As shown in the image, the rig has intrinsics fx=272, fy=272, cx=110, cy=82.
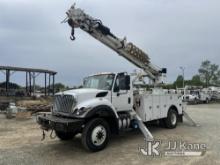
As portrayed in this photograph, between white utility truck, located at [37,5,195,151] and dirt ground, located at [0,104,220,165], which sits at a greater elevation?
white utility truck, located at [37,5,195,151]

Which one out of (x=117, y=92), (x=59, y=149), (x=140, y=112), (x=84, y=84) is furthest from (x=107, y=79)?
(x=59, y=149)

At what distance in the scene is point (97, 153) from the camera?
7672 millimetres

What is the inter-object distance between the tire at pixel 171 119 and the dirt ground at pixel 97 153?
1.39 ft

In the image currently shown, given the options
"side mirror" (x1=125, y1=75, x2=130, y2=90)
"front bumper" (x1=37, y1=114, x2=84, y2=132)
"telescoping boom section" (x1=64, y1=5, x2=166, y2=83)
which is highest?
"telescoping boom section" (x1=64, y1=5, x2=166, y2=83)

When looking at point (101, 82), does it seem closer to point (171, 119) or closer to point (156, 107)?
point (156, 107)

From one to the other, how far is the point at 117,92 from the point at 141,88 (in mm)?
2526

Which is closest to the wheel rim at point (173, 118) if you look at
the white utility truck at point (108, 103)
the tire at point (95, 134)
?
the white utility truck at point (108, 103)

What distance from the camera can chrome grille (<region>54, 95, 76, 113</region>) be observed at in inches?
316

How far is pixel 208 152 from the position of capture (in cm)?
759

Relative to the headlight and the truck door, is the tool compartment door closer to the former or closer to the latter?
the truck door

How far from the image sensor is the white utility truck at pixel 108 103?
776cm

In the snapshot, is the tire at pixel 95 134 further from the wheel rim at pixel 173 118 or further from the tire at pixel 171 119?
the wheel rim at pixel 173 118

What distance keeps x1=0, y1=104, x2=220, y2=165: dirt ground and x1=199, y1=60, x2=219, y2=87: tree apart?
7385 centimetres

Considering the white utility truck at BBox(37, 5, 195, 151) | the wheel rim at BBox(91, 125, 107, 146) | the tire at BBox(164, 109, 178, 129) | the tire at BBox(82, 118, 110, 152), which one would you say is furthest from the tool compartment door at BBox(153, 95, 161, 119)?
the wheel rim at BBox(91, 125, 107, 146)
